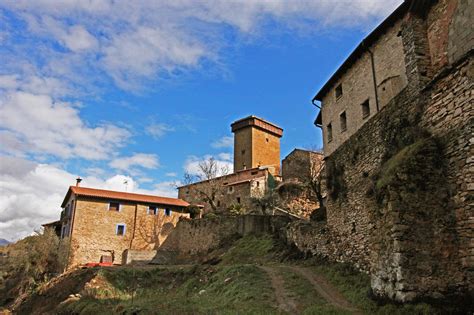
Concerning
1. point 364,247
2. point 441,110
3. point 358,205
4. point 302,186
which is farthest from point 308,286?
point 302,186

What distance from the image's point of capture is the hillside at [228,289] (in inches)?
507

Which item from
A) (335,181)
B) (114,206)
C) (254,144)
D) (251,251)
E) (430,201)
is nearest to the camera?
(430,201)

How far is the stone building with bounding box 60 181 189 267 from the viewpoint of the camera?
3678 cm

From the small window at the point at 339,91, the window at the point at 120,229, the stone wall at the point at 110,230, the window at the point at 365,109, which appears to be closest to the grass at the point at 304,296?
the window at the point at 365,109

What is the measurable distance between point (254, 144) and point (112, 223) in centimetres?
2590

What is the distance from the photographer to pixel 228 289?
1675 cm

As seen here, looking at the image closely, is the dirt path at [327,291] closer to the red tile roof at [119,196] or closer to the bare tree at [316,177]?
the bare tree at [316,177]

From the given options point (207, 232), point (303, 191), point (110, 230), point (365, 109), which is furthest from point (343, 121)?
point (110, 230)

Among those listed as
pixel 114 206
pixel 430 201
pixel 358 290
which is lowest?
pixel 358 290

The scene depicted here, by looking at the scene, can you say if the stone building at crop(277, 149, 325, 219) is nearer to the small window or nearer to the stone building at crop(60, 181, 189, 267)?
the stone building at crop(60, 181, 189, 267)

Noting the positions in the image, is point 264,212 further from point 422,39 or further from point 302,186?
point 422,39

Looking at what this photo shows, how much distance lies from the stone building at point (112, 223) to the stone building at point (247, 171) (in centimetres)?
778

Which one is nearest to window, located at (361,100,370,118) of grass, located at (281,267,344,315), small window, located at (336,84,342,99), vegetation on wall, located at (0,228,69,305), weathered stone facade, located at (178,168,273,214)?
small window, located at (336,84,342,99)

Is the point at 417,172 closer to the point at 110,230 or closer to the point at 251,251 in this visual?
the point at 251,251
